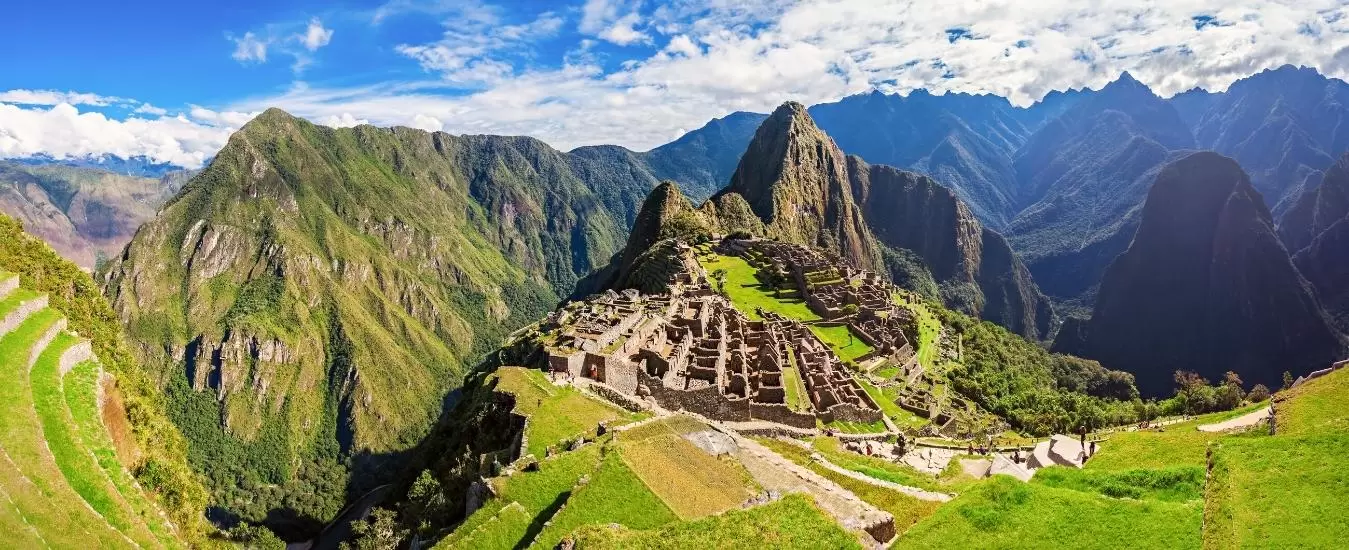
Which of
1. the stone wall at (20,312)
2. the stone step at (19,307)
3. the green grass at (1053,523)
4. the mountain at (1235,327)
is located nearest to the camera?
the green grass at (1053,523)

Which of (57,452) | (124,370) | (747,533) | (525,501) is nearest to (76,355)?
(124,370)

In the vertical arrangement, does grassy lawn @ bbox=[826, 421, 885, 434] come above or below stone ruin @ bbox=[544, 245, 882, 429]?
below

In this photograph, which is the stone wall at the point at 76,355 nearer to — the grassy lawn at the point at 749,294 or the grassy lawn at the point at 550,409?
the grassy lawn at the point at 550,409

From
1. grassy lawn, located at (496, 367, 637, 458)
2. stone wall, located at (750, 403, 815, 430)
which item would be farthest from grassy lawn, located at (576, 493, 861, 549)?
stone wall, located at (750, 403, 815, 430)

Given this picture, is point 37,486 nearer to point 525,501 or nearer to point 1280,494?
point 525,501

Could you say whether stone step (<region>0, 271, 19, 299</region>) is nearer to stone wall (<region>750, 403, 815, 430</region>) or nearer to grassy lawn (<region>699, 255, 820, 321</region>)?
stone wall (<region>750, 403, 815, 430</region>)

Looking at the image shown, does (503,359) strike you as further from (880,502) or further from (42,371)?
(880,502)

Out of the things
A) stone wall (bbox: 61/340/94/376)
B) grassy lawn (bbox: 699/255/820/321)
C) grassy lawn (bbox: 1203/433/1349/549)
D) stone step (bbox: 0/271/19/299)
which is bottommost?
grassy lawn (bbox: 699/255/820/321)

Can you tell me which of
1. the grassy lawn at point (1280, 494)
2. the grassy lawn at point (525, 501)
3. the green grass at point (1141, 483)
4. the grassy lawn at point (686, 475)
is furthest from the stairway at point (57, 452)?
the grassy lawn at point (1280, 494)
